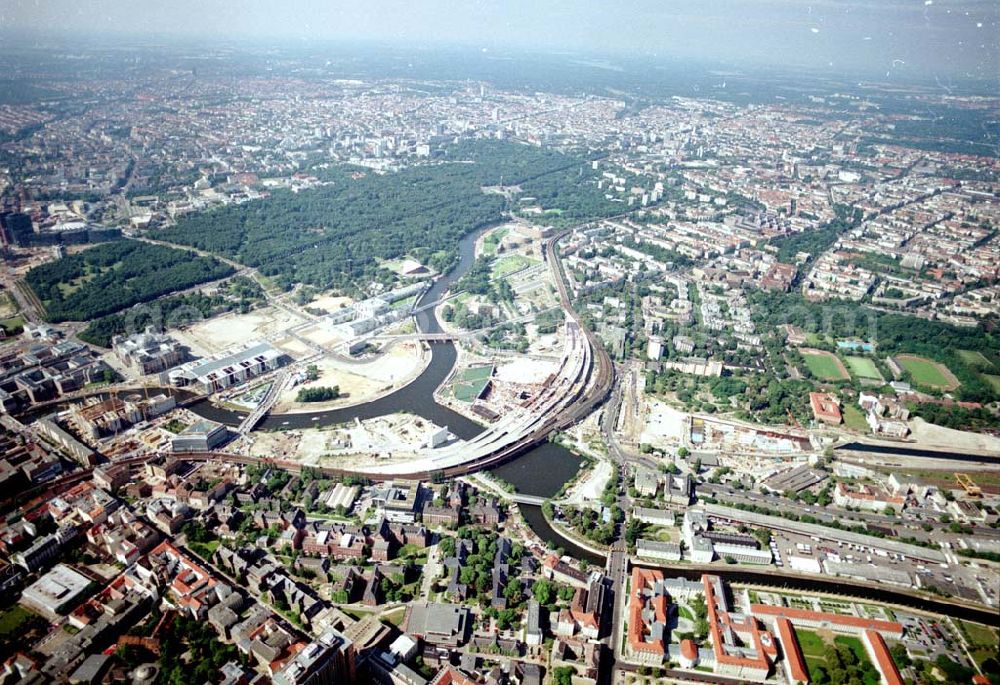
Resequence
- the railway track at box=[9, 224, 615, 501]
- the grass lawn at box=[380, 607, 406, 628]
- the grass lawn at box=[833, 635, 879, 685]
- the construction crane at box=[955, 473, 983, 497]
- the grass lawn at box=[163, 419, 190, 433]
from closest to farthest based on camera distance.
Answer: the grass lawn at box=[833, 635, 879, 685], the grass lawn at box=[380, 607, 406, 628], the railway track at box=[9, 224, 615, 501], the construction crane at box=[955, 473, 983, 497], the grass lawn at box=[163, 419, 190, 433]

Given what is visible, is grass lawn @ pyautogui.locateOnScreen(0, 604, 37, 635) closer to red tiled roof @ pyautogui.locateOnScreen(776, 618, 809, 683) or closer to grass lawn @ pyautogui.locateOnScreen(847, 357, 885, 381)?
red tiled roof @ pyautogui.locateOnScreen(776, 618, 809, 683)

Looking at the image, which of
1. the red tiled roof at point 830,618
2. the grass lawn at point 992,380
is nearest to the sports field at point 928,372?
the grass lawn at point 992,380

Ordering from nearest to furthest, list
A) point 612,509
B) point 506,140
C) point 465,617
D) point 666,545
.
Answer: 1. point 465,617
2. point 666,545
3. point 612,509
4. point 506,140

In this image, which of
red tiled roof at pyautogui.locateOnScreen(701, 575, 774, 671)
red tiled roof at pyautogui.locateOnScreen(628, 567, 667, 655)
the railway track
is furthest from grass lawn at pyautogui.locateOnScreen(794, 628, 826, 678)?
the railway track

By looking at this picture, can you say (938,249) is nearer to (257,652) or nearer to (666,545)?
(666,545)

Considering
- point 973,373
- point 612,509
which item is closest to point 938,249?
point 973,373

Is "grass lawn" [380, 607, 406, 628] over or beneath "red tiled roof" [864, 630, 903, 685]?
beneath
